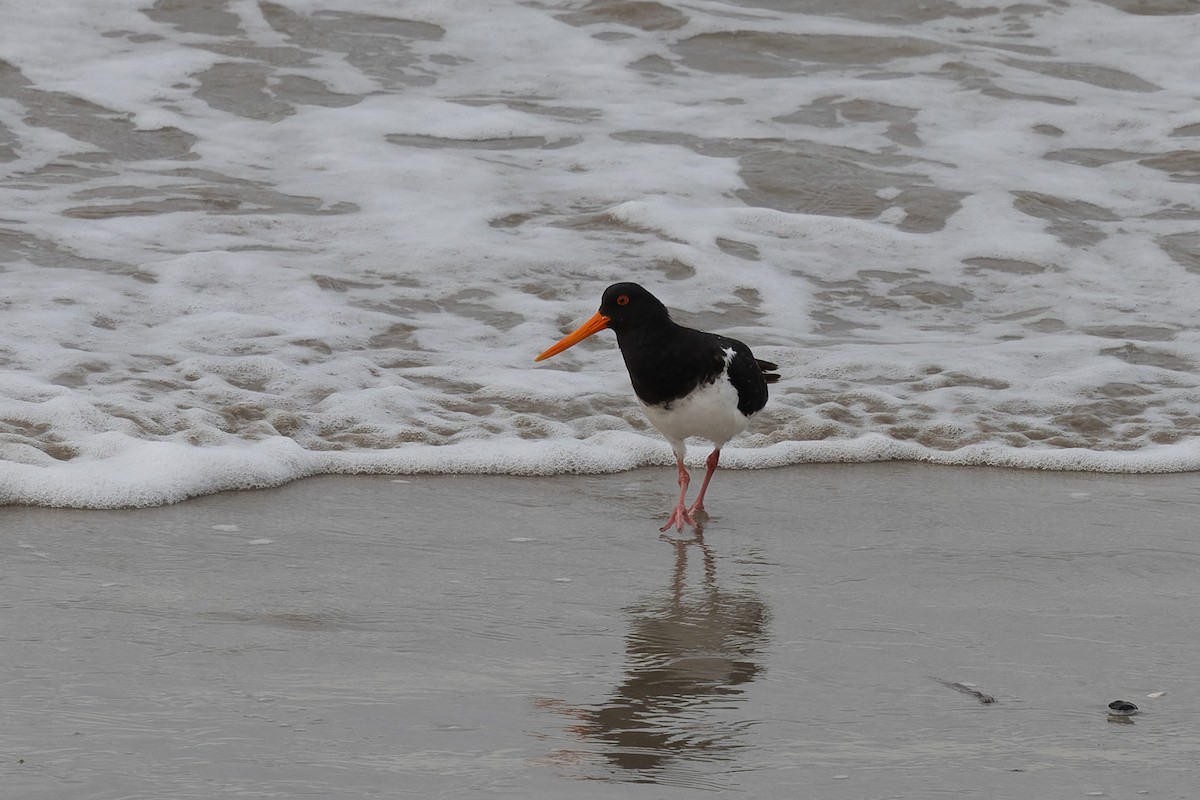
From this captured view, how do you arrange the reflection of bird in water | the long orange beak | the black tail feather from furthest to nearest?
the black tail feather < the long orange beak < the reflection of bird in water

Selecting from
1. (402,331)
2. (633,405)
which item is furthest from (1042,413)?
(402,331)

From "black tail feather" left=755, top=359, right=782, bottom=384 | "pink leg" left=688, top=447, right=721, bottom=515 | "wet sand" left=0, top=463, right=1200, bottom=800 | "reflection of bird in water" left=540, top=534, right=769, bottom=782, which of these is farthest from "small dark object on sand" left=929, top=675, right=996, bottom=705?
"black tail feather" left=755, top=359, right=782, bottom=384

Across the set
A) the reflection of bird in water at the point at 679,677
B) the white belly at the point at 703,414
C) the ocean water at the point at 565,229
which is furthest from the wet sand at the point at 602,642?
the ocean water at the point at 565,229

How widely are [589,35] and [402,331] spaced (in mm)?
6425

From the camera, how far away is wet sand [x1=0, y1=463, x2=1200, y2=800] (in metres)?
3.07

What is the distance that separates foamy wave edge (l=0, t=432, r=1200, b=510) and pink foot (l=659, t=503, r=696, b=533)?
0.77 m

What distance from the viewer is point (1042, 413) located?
266 inches

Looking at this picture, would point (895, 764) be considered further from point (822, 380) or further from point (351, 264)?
point (351, 264)

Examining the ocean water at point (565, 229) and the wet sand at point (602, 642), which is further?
the ocean water at point (565, 229)

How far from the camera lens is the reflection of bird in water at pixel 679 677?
10.5 feet

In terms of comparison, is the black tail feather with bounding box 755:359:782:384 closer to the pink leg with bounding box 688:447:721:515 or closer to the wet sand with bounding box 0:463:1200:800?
the pink leg with bounding box 688:447:721:515

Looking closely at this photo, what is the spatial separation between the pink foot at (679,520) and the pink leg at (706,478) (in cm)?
14

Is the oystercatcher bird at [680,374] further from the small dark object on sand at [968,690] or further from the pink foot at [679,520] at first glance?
the small dark object on sand at [968,690]

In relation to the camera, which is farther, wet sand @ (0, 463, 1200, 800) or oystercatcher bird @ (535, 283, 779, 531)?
oystercatcher bird @ (535, 283, 779, 531)
